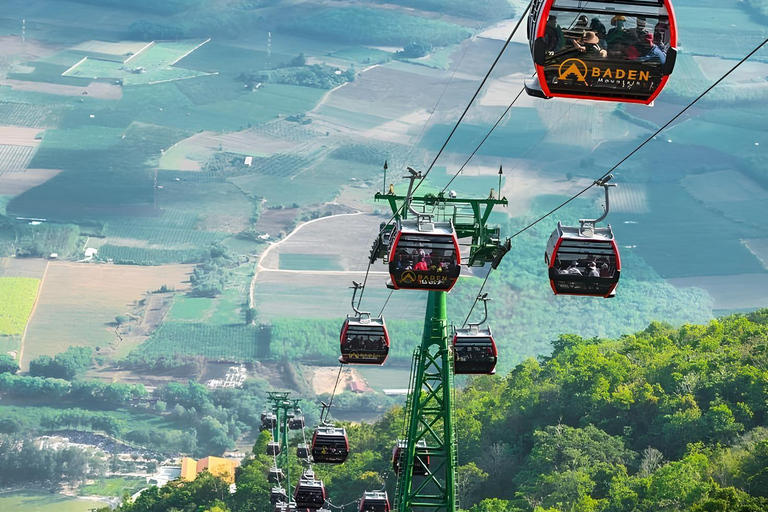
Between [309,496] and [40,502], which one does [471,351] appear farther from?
[40,502]

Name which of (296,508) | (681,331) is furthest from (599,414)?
(296,508)

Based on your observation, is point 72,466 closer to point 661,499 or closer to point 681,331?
point 681,331

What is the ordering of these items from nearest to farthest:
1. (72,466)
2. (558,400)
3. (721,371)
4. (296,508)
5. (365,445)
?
1. (296,508)
2. (721,371)
3. (558,400)
4. (365,445)
5. (72,466)

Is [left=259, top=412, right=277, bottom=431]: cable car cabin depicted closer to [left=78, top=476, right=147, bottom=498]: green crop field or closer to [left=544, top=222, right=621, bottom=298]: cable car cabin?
[left=544, top=222, right=621, bottom=298]: cable car cabin

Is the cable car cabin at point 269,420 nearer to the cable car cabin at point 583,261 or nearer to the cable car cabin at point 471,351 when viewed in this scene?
the cable car cabin at point 471,351

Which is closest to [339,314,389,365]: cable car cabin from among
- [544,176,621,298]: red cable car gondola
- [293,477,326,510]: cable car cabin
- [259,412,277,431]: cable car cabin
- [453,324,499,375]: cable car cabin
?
[453,324,499,375]: cable car cabin

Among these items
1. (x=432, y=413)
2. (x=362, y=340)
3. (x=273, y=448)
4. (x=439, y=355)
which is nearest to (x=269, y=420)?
(x=273, y=448)

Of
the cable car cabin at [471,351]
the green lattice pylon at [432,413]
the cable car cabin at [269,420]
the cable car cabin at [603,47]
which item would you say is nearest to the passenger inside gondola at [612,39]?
the cable car cabin at [603,47]
